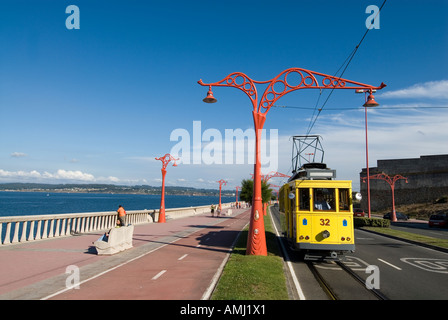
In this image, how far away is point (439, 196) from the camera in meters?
58.7

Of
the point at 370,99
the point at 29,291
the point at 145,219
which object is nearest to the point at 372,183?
the point at 145,219

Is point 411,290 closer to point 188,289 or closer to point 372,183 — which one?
point 188,289

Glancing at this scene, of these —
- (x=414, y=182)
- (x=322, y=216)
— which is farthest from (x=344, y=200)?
(x=414, y=182)

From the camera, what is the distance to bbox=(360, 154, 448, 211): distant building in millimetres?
59281

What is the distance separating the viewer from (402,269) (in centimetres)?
1116

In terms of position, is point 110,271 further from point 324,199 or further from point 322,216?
point 324,199

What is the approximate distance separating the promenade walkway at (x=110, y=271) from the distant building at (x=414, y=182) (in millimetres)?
58278

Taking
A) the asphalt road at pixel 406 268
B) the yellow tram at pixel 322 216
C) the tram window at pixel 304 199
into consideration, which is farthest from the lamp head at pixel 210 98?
the asphalt road at pixel 406 268

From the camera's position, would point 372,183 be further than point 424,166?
Yes

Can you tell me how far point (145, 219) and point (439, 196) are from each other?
2155 inches

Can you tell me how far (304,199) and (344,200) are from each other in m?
1.46

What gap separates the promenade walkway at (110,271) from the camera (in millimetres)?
7633

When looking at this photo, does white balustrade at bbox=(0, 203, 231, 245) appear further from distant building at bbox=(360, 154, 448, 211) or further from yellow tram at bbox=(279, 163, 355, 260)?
distant building at bbox=(360, 154, 448, 211)

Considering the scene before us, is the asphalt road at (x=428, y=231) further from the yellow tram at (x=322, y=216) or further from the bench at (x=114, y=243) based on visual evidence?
the bench at (x=114, y=243)
